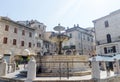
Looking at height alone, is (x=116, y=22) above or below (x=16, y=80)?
above

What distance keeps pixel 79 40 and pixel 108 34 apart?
11819mm

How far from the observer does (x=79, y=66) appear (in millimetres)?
11523

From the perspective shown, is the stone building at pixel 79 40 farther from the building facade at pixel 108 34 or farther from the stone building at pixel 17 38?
the stone building at pixel 17 38

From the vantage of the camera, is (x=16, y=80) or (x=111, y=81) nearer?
(x=16, y=80)

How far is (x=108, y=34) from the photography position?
3077 centimetres

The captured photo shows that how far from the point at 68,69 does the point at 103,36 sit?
24.0 metres

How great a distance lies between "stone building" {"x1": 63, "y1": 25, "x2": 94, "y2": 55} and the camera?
131 feet

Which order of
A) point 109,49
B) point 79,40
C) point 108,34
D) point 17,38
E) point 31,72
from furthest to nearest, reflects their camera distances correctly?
point 79,40, point 17,38, point 108,34, point 109,49, point 31,72

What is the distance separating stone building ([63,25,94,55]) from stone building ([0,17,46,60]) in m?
9.82

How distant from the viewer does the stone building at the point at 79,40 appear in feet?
131

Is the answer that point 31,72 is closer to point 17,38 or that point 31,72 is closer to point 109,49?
point 17,38

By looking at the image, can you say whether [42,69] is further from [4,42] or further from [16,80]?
[4,42]

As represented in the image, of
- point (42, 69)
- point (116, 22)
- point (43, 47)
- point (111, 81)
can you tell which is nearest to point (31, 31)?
point (43, 47)

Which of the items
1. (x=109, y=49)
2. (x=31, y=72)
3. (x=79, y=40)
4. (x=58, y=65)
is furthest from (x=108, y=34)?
(x=31, y=72)
